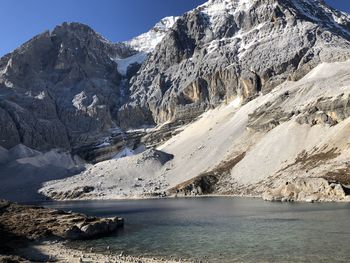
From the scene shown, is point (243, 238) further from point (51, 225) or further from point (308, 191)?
point (308, 191)

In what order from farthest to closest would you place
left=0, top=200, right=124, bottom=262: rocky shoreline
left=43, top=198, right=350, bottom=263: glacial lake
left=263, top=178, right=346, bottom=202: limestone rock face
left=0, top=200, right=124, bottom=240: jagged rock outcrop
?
1. left=263, top=178, right=346, bottom=202: limestone rock face
2. left=0, top=200, right=124, bottom=240: jagged rock outcrop
3. left=0, top=200, right=124, bottom=262: rocky shoreline
4. left=43, top=198, right=350, bottom=263: glacial lake

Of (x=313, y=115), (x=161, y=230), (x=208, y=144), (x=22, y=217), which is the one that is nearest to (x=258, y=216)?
(x=161, y=230)

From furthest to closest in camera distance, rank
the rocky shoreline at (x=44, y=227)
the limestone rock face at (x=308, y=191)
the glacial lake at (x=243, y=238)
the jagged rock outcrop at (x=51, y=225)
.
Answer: the limestone rock face at (x=308, y=191) → the jagged rock outcrop at (x=51, y=225) → the rocky shoreline at (x=44, y=227) → the glacial lake at (x=243, y=238)

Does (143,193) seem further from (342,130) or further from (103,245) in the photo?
(103,245)

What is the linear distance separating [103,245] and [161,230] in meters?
11.7

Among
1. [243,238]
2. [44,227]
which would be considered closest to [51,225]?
[44,227]

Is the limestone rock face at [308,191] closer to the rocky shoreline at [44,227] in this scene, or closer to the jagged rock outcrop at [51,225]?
the jagged rock outcrop at [51,225]

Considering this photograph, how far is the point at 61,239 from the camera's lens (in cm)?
5334

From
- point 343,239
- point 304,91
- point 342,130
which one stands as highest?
point 304,91

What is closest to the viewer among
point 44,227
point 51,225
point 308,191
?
point 44,227

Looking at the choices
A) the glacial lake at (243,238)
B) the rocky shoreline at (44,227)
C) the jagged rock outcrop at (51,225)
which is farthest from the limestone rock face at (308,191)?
the rocky shoreline at (44,227)

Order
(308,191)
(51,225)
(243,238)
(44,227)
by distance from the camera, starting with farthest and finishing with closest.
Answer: (308,191)
(51,225)
(44,227)
(243,238)

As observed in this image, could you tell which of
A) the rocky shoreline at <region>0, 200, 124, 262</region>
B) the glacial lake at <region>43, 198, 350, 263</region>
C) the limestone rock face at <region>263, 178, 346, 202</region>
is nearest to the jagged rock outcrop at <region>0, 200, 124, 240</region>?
the rocky shoreline at <region>0, 200, 124, 262</region>

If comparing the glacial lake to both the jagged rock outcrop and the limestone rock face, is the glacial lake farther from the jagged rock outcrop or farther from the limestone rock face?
the limestone rock face
